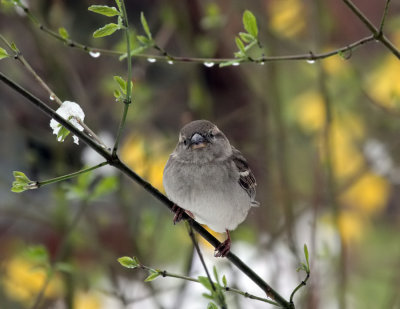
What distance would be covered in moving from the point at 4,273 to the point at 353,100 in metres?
2.80

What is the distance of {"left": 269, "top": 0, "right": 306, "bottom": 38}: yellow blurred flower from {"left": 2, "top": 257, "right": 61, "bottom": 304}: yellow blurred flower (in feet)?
8.66

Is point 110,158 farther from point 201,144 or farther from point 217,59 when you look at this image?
point 201,144

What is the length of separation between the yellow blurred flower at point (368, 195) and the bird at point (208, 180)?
2358mm

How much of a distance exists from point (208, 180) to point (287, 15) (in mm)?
2687

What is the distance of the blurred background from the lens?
4.02 metres

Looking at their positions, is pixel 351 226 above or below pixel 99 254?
above

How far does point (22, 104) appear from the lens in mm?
4840

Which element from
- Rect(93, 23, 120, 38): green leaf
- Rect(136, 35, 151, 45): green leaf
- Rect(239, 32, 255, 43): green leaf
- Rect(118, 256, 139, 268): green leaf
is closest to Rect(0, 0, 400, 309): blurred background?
Rect(136, 35, 151, 45): green leaf

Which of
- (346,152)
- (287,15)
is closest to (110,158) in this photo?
(287,15)

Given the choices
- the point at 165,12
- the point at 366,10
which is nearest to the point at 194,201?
the point at 165,12

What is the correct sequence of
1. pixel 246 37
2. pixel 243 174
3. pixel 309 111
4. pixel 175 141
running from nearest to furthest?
1. pixel 246 37
2. pixel 243 174
3. pixel 175 141
4. pixel 309 111

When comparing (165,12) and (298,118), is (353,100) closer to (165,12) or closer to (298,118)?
(298,118)

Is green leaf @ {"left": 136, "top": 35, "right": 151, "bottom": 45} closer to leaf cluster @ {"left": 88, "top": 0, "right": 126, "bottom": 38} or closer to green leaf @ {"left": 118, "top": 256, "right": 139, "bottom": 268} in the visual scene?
leaf cluster @ {"left": 88, "top": 0, "right": 126, "bottom": 38}

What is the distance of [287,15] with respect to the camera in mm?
5117
